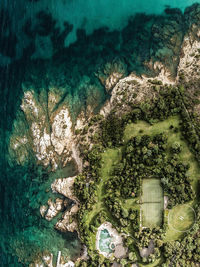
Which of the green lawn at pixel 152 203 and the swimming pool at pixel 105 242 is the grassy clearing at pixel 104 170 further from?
the green lawn at pixel 152 203

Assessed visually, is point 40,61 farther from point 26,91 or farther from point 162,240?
point 162,240

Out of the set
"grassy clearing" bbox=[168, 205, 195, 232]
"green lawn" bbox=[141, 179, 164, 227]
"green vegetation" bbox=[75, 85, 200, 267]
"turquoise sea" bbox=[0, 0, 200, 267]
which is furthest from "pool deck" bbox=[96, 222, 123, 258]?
"grassy clearing" bbox=[168, 205, 195, 232]

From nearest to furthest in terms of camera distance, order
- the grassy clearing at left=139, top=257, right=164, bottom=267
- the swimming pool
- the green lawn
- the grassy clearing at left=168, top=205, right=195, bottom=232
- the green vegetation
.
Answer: the green vegetation → the grassy clearing at left=168, top=205, right=195, bottom=232 → the grassy clearing at left=139, top=257, right=164, bottom=267 → the green lawn → the swimming pool

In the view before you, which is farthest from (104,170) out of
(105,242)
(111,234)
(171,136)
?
(171,136)

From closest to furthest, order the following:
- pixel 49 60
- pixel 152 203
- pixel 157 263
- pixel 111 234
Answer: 1. pixel 157 263
2. pixel 152 203
3. pixel 111 234
4. pixel 49 60

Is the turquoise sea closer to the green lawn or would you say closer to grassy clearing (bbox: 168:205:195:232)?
the green lawn

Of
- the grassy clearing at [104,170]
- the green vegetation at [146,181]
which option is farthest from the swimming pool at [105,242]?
the grassy clearing at [104,170]

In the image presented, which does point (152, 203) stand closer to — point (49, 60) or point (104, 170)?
point (104, 170)
